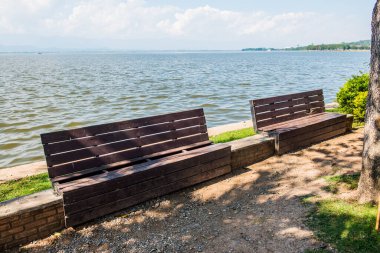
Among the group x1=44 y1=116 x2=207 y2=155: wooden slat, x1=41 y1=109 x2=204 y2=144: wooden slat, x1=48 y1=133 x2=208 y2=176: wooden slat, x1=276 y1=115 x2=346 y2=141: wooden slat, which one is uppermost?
x1=41 y1=109 x2=204 y2=144: wooden slat

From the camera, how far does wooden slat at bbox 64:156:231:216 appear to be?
471 cm

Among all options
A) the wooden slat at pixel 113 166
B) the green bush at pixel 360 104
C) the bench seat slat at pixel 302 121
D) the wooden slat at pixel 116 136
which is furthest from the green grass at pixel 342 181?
the green bush at pixel 360 104

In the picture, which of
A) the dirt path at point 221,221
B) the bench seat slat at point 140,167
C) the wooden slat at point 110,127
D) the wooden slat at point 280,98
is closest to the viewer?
the dirt path at point 221,221

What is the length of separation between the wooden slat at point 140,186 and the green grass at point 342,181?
72.8 inches

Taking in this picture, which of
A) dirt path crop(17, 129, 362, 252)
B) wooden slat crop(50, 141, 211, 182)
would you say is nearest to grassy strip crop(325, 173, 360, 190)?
dirt path crop(17, 129, 362, 252)

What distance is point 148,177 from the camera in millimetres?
5336

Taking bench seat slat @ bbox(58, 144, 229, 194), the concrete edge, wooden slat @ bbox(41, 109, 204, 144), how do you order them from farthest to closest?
wooden slat @ bbox(41, 109, 204, 144) → bench seat slat @ bbox(58, 144, 229, 194) → the concrete edge

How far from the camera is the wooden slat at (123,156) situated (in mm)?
5141

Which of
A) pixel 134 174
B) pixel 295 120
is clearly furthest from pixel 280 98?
pixel 134 174

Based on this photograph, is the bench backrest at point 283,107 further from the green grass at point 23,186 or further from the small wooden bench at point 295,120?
the green grass at point 23,186

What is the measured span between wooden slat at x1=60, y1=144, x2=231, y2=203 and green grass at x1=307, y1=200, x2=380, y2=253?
6.83 ft

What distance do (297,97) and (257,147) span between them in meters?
2.54

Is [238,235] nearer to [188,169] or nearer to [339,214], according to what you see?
[339,214]

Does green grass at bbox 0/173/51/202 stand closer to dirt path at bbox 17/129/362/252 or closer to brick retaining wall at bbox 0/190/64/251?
brick retaining wall at bbox 0/190/64/251
